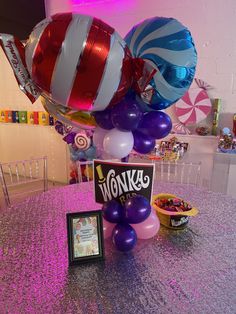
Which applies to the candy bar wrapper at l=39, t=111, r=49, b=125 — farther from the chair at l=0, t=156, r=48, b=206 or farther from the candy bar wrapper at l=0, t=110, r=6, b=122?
the candy bar wrapper at l=0, t=110, r=6, b=122

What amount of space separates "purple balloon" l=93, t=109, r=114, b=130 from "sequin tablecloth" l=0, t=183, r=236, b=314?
47 centimetres

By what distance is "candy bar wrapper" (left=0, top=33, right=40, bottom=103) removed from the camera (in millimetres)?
878

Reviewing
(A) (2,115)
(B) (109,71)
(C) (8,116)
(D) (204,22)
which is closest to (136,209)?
(B) (109,71)

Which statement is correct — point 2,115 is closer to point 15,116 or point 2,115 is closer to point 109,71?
point 15,116

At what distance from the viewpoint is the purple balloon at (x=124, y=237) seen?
1002mm

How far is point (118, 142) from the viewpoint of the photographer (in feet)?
3.29

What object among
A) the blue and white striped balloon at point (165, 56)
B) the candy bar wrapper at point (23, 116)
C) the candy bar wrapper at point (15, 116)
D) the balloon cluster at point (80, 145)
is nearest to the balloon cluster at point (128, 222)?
the blue and white striped balloon at point (165, 56)

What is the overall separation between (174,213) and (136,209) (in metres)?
0.24

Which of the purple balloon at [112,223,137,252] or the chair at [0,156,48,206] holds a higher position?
the purple balloon at [112,223,137,252]

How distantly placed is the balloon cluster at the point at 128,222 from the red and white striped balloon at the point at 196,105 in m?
1.88

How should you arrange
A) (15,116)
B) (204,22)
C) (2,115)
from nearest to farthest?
(204,22)
(15,116)
(2,115)

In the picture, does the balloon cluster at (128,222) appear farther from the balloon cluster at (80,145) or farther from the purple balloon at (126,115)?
the balloon cluster at (80,145)

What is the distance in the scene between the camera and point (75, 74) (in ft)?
2.77

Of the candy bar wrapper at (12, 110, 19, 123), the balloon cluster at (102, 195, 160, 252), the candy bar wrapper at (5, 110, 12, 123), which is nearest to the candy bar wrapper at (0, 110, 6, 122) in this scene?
the candy bar wrapper at (5, 110, 12, 123)
